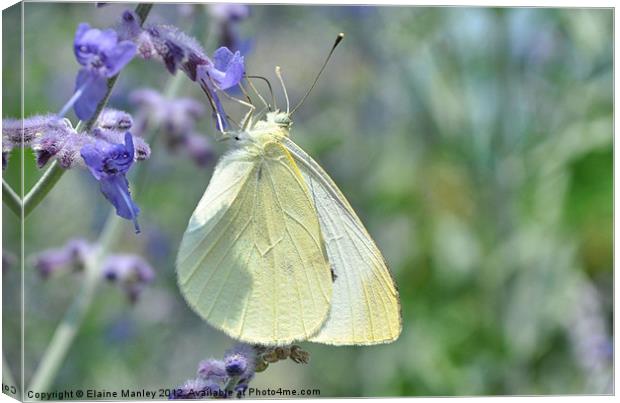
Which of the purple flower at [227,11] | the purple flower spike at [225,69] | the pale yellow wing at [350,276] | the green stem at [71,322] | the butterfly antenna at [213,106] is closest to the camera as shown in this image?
the purple flower spike at [225,69]

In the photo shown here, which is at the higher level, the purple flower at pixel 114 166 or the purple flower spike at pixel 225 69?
the purple flower spike at pixel 225 69

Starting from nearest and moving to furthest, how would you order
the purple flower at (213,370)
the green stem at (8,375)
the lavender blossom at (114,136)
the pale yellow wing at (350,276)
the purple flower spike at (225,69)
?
the lavender blossom at (114,136) < the purple flower spike at (225,69) < the purple flower at (213,370) < the pale yellow wing at (350,276) < the green stem at (8,375)

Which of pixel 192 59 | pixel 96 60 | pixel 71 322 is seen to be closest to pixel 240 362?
pixel 192 59

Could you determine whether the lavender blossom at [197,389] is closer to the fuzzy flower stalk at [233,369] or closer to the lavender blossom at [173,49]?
the fuzzy flower stalk at [233,369]

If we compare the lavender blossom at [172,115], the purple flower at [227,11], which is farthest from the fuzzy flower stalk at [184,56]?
the lavender blossom at [172,115]

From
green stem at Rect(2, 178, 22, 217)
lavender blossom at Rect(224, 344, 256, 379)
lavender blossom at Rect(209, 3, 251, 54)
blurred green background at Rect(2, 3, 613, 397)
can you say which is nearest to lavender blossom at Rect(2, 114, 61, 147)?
green stem at Rect(2, 178, 22, 217)

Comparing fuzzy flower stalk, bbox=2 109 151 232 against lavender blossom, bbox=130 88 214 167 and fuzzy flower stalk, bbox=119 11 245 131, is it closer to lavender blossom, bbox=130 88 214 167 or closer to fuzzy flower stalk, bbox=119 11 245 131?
fuzzy flower stalk, bbox=119 11 245 131
